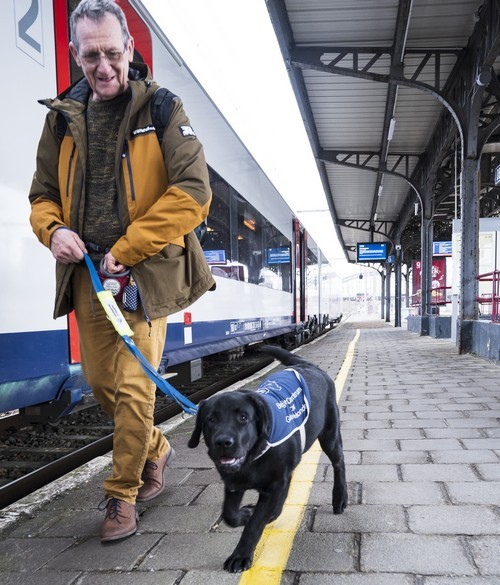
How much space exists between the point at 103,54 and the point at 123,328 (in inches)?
45.7

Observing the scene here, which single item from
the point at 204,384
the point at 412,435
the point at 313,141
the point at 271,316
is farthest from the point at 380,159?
the point at 412,435

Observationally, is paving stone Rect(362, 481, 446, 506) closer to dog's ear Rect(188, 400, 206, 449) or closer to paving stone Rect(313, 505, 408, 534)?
paving stone Rect(313, 505, 408, 534)

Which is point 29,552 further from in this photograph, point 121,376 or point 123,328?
point 123,328

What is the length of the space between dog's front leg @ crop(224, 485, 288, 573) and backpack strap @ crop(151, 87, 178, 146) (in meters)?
1.60

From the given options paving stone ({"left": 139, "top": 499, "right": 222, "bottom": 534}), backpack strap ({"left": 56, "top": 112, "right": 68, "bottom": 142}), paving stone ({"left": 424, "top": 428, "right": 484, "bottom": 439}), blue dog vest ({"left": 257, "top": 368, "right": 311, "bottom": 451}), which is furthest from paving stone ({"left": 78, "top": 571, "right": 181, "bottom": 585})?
paving stone ({"left": 424, "top": 428, "right": 484, "bottom": 439})

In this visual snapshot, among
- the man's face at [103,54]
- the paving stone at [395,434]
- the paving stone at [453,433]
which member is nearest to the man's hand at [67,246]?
the man's face at [103,54]

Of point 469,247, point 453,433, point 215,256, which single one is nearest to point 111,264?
point 453,433

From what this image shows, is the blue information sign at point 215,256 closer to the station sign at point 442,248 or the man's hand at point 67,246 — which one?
the man's hand at point 67,246

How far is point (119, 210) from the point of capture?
244 centimetres

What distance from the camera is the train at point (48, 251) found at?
2.88 meters

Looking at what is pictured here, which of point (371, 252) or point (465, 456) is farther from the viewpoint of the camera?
point (371, 252)

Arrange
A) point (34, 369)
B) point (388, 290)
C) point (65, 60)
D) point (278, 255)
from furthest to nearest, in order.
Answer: point (388, 290), point (278, 255), point (65, 60), point (34, 369)

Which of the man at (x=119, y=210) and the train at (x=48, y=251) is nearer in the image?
the man at (x=119, y=210)

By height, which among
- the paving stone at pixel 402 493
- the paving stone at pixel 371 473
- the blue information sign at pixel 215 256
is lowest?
the paving stone at pixel 371 473
